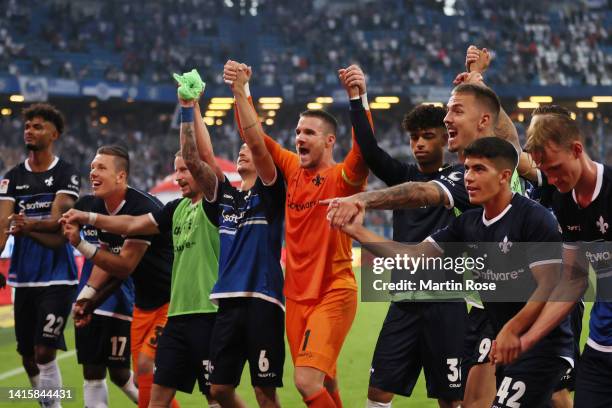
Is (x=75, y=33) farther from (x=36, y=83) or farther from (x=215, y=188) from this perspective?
(x=215, y=188)

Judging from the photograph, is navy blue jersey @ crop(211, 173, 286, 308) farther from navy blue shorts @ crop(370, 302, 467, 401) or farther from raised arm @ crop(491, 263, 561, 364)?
raised arm @ crop(491, 263, 561, 364)

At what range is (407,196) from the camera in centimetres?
557

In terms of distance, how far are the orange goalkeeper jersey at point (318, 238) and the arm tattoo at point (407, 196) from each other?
825 mm

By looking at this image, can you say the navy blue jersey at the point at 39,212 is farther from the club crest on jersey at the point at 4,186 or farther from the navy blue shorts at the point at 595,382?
the navy blue shorts at the point at 595,382

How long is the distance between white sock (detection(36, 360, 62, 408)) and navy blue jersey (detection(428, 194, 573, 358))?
4557mm

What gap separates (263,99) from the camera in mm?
42938

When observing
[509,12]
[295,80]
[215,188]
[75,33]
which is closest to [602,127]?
[509,12]

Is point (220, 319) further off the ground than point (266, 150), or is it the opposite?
point (266, 150)

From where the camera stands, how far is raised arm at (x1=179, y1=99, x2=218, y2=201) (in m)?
7.17

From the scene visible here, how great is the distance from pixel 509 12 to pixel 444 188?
152ft

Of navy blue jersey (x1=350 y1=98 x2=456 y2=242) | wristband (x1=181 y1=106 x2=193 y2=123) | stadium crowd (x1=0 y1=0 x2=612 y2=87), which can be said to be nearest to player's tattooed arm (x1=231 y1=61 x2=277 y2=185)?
wristband (x1=181 y1=106 x2=193 y2=123)

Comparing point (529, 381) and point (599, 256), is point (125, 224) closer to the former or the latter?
point (529, 381)

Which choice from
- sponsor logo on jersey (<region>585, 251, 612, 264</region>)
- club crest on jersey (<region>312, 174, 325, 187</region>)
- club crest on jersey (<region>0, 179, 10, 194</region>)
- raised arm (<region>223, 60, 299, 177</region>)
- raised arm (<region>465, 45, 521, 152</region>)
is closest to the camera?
sponsor logo on jersey (<region>585, 251, 612, 264</region>)

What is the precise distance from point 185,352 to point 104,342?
1242 mm
